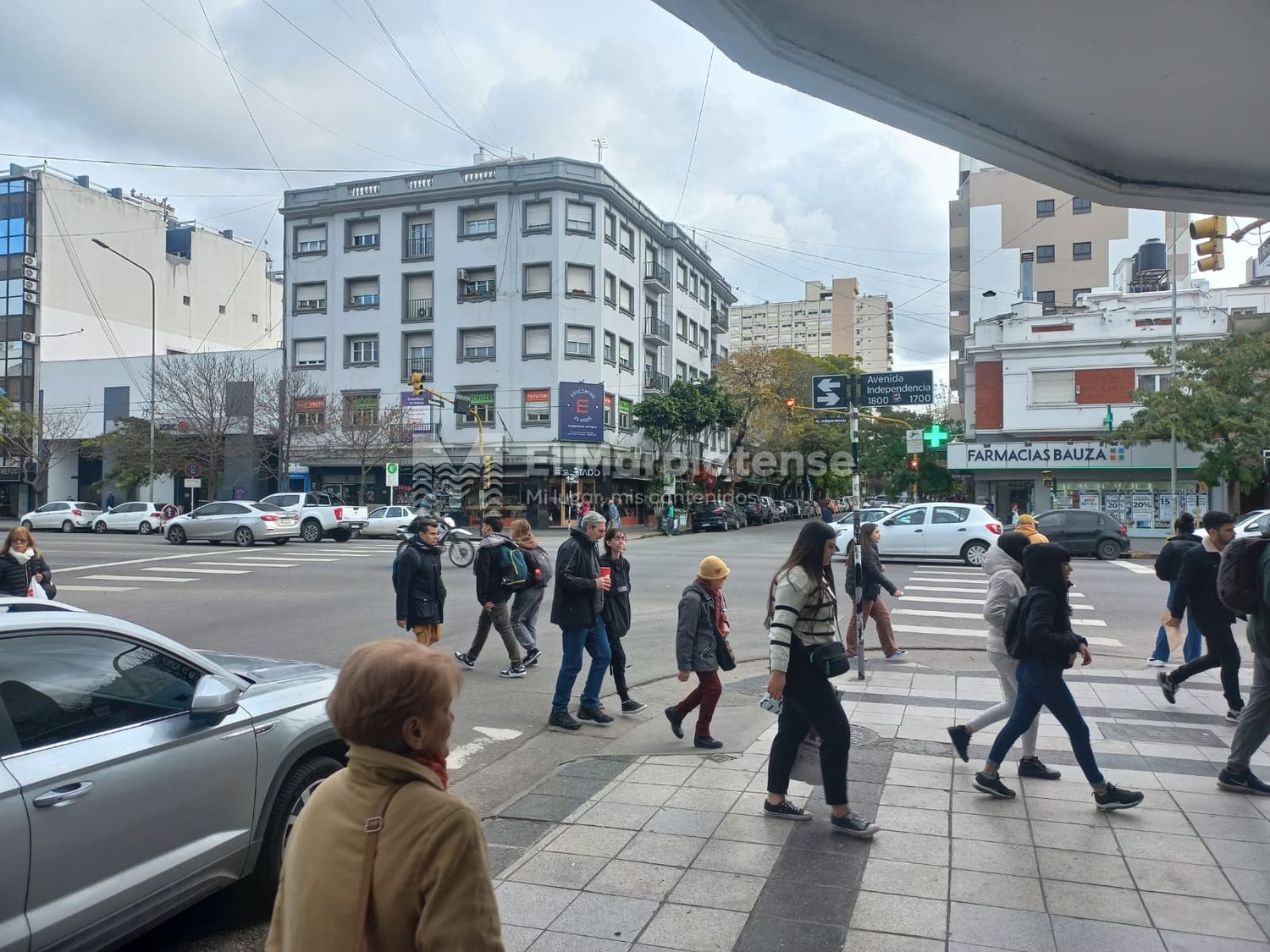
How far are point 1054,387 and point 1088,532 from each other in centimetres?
1211

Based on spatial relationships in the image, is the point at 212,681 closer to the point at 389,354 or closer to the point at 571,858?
the point at 571,858

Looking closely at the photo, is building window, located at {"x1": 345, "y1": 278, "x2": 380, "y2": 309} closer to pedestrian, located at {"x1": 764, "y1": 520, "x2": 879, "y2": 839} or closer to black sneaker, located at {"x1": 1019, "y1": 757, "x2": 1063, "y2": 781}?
pedestrian, located at {"x1": 764, "y1": 520, "x2": 879, "y2": 839}

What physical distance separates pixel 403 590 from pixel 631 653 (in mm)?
3138

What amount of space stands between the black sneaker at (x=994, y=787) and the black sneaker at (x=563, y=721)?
3269 mm

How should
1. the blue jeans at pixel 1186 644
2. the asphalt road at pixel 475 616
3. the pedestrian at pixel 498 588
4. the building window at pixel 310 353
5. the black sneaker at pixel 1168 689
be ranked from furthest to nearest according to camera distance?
the building window at pixel 310 353
the pedestrian at pixel 498 588
the blue jeans at pixel 1186 644
the black sneaker at pixel 1168 689
the asphalt road at pixel 475 616

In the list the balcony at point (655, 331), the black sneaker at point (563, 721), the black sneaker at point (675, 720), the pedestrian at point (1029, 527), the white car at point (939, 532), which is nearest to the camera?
the black sneaker at point (675, 720)

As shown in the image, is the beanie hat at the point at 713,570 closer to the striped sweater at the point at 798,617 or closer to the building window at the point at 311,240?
the striped sweater at the point at 798,617

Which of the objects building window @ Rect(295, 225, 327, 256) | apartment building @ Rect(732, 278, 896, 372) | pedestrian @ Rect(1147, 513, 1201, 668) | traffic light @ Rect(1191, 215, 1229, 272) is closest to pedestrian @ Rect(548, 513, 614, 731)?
pedestrian @ Rect(1147, 513, 1201, 668)

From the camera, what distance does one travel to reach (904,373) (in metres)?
10.1

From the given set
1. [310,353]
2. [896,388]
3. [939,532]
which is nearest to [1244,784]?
[896,388]

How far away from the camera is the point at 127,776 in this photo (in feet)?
10.8

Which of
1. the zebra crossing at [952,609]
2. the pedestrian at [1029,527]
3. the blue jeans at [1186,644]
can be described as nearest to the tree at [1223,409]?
the zebra crossing at [952,609]

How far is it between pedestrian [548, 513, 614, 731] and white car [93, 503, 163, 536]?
35.9 m

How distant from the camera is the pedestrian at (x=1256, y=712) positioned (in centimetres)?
529
